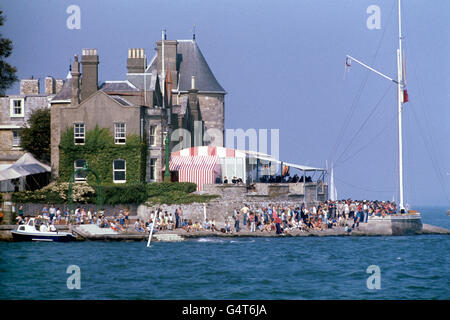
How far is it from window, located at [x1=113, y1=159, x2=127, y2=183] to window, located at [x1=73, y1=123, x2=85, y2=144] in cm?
327

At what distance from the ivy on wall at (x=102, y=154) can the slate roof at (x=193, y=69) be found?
24.9 metres

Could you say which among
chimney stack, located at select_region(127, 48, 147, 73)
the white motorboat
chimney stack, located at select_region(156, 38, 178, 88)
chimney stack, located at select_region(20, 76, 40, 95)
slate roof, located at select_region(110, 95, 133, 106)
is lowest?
the white motorboat

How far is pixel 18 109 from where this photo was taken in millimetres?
76625

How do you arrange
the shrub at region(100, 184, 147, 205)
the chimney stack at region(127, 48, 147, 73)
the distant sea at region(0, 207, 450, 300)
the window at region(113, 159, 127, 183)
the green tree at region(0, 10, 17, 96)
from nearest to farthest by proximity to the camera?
the distant sea at region(0, 207, 450, 300) → the green tree at region(0, 10, 17, 96) → the shrub at region(100, 184, 147, 205) → the window at region(113, 159, 127, 183) → the chimney stack at region(127, 48, 147, 73)

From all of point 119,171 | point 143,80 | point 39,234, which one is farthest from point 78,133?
point 39,234

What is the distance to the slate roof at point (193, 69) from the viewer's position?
86750 mm

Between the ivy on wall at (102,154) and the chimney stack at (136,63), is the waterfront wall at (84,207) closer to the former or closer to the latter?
the ivy on wall at (102,154)

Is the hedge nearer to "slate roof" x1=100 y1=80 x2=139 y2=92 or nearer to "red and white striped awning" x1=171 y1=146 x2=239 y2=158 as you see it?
"red and white striped awning" x1=171 y1=146 x2=239 y2=158

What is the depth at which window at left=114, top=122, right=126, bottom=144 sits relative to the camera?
62.4 m

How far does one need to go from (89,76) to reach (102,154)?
716 cm

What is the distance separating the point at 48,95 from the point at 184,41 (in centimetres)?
1950

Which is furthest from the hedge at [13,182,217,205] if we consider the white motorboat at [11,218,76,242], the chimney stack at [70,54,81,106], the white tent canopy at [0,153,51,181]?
the chimney stack at [70,54,81,106]

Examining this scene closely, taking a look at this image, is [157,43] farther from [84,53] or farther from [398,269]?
[398,269]

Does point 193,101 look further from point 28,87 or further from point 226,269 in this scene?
point 226,269
